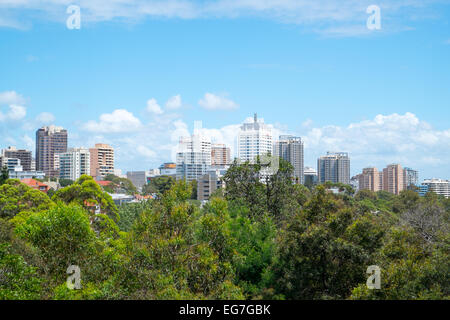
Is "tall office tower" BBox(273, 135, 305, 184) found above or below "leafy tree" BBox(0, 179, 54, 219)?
above

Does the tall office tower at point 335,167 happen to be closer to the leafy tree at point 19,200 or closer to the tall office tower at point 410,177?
the tall office tower at point 410,177

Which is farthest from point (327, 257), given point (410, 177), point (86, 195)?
point (410, 177)

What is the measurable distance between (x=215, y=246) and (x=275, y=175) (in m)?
7.91

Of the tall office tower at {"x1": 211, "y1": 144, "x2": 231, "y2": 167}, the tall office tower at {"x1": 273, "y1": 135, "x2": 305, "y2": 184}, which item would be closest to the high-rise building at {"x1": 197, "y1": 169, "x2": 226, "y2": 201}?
A: the tall office tower at {"x1": 273, "y1": 135, "x2": 305, "y2": 184}

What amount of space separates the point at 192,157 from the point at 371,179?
108 ft

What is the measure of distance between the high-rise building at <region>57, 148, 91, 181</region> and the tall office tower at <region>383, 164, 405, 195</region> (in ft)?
179

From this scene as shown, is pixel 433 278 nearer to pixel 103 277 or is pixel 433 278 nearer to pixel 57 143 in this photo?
pixel 103 277

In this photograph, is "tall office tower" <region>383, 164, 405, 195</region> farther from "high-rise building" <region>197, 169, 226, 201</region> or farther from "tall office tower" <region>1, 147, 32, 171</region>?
"tall office tower" <region>1, 147, 32, 171</region>

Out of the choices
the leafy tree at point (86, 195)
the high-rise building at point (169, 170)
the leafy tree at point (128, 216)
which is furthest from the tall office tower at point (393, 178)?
the leafy tree at point (86, 195)

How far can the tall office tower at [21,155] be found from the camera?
3609 inches

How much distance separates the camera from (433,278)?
31.8 ft

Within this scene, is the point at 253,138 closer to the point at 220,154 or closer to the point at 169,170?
the point at 220,154

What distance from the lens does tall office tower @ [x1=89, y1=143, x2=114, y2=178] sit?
8994 cm
